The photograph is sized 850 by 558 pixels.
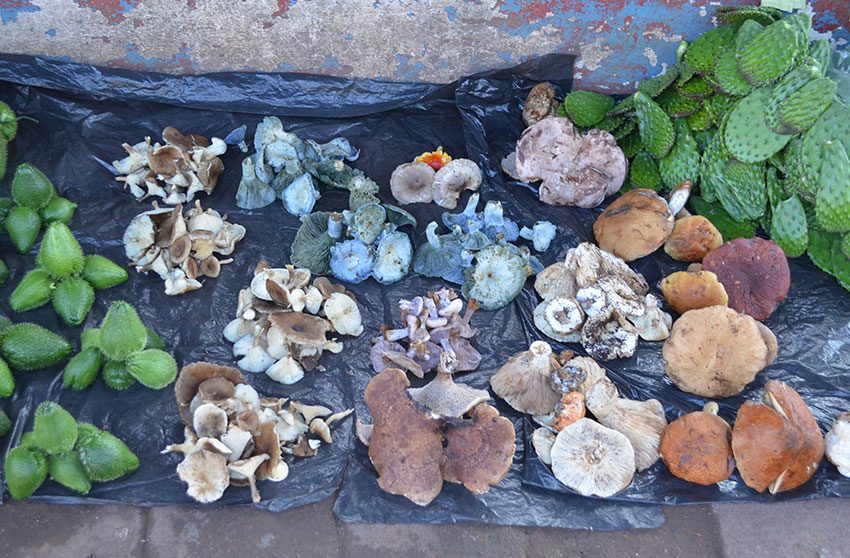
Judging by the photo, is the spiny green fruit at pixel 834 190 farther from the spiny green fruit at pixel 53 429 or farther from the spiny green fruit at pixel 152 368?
the spiny green fruit at pixel 53 429

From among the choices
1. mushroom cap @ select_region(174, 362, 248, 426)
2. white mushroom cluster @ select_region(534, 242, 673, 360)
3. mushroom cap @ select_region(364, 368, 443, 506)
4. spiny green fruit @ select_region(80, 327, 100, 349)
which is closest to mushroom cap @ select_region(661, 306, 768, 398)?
white mushroom cluster @ select_region(534, 242, 673, 360)

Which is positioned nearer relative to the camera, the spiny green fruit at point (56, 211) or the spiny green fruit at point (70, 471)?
the spiny green fruit at point (70, 471)

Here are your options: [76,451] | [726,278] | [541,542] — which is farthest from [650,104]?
[76,451]

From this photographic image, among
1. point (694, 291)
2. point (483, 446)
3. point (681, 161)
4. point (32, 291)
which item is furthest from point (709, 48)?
point (32, 291)

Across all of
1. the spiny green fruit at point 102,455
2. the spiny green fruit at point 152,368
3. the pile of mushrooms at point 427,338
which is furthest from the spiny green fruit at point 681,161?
the spiny green fruit at point 102,455

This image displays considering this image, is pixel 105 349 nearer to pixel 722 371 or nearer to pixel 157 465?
pixel 157 465

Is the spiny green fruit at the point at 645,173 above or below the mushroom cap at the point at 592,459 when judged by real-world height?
above

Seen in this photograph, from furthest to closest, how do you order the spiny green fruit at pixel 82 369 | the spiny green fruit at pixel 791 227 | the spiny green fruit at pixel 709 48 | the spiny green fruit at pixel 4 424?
the spiny green fruit at pixel 709 48, the spiny green fruit at pixel 791 227, the spiny green fruit at pixel 82 369, the spiny green fruit at pixel 4 424
